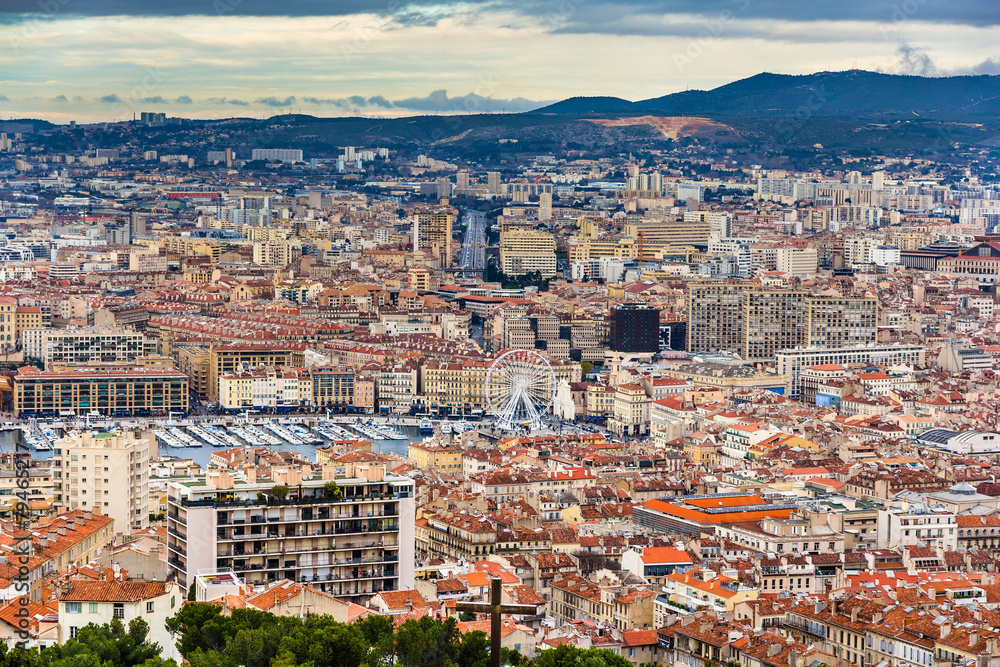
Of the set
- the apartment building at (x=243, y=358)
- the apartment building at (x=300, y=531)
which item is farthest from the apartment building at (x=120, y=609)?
the apartment building at (x=243, y=358)

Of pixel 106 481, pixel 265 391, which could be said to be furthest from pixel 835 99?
pixel 106 481

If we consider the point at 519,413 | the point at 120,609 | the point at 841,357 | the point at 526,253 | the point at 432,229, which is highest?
the point at 120,609

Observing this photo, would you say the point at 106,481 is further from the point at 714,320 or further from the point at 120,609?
the point at 714,320

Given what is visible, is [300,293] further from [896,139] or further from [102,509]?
[896,139]

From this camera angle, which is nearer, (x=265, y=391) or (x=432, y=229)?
(x=265, y=391)

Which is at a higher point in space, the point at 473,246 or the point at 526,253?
the point at 526,253

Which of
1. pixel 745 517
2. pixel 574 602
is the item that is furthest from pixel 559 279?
pixel 574 602
